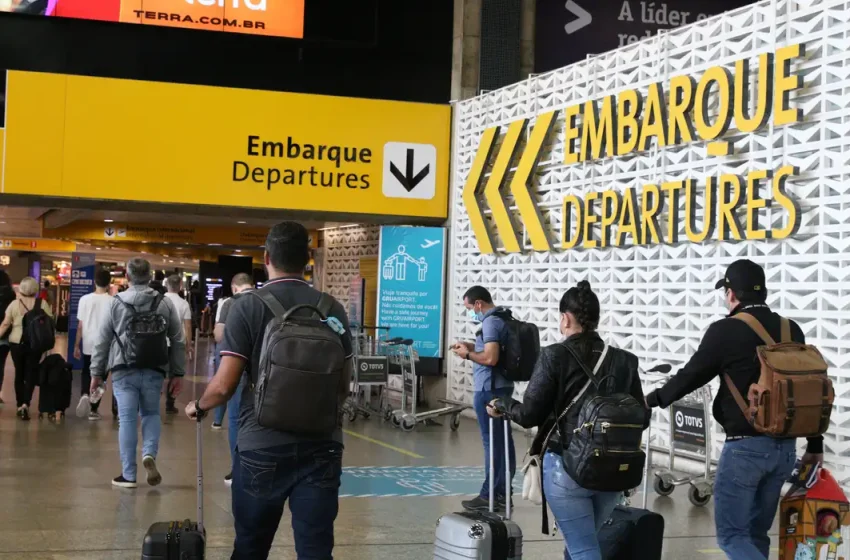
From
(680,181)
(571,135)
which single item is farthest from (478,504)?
(571,135)

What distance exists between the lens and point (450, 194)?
54.8ft

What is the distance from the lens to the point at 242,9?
53.8ft

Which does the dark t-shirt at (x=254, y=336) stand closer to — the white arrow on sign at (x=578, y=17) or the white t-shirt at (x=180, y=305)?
the white t-shirt at (x=180, y=305)

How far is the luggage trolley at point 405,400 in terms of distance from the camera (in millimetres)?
13635

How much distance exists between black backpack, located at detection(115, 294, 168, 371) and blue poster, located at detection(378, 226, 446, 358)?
8012mm

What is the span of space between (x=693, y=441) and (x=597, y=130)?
15.1 ft

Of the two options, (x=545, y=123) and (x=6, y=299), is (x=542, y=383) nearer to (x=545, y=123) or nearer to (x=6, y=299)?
(x=545, y=123)

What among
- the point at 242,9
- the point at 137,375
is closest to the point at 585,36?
the point at 242,9

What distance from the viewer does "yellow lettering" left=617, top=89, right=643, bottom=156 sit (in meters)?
11.9

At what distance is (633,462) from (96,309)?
9860 mm

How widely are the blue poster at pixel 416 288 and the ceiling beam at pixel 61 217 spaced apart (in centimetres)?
789

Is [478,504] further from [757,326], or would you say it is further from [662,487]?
[757,326]

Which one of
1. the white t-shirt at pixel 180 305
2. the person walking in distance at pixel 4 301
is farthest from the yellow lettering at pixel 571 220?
the person walking in distance at pixel 4 301

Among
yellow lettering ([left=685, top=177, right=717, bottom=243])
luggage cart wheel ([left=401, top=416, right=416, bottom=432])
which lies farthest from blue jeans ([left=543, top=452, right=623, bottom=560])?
luggage cart wheel ([left=401, top=416, right=416, bottom=432])
